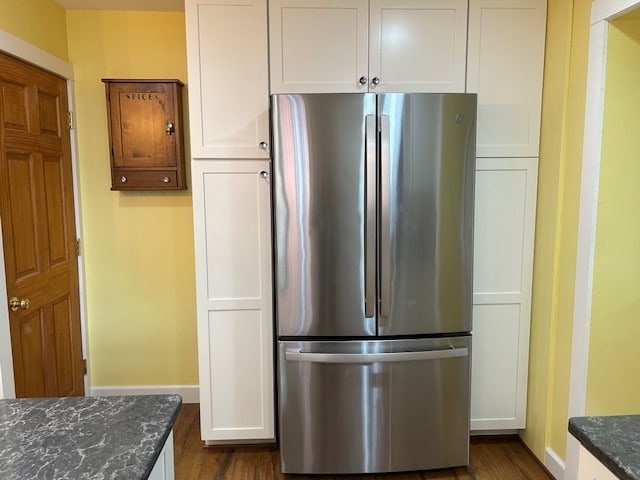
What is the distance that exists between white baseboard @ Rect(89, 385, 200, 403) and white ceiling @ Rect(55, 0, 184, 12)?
2310mm

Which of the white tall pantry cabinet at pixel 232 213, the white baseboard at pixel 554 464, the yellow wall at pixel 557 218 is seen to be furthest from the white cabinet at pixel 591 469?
the white tall pantry cabinet at pixel 232 213

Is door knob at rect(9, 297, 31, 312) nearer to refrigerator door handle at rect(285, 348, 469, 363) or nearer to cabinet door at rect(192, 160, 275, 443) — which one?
cabinet door at rect(192, 160, 275, 443)

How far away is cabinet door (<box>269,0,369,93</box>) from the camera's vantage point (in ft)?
7.01

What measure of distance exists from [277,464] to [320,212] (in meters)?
1.34

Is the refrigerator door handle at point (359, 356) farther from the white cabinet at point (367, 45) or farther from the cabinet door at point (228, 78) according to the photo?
the white cabinet at point (367, 45)

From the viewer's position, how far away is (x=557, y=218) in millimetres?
2141

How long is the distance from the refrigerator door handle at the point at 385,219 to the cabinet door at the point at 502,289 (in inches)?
22.0

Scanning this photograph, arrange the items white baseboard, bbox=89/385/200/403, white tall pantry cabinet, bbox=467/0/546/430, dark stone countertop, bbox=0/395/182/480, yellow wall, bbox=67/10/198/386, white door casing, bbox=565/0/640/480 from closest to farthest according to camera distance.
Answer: dark stone countertop, bbox=0/395/182/480 → white door casing, bbox=565/0/640/480 → white tall pantry cabinet, bbox=467/0/546/430 → yellow wall, bbox=67/10/198/386 → white baseboard, bbox=89/385/200/403

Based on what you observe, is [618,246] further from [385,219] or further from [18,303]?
[18,303]

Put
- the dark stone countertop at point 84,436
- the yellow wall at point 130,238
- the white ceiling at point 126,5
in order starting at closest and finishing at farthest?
the dark stone countertop at point 84,436 → the white ceiling at point 126,5 → the yellow wall at point 130,238

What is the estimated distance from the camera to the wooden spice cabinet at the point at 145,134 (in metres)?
2.62

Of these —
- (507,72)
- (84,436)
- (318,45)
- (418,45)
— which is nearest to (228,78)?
(318,45)

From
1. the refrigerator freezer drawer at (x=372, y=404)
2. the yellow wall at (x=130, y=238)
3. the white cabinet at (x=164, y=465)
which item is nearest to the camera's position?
the white cabinet at (x=164, y=465)

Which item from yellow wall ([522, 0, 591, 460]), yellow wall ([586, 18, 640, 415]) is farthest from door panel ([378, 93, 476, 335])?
yellow wall ([586, 18, 640, 415])
